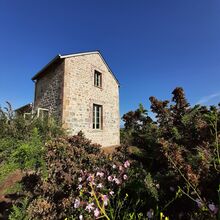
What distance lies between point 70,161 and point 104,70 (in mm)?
10505

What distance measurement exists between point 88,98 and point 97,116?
146cm

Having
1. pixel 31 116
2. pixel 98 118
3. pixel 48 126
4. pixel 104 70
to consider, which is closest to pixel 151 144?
pixel 48 126

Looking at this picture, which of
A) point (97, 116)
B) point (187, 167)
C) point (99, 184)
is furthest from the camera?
point (97, 116)

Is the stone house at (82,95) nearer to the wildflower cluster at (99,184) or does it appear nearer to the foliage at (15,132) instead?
the foliage at (15,132)

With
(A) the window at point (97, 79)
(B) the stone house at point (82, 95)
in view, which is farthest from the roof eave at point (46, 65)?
(A) the window at point (97, 79)

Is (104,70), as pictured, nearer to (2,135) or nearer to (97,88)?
(97,88)

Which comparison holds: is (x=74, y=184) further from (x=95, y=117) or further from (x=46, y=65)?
(x=46, y=65)

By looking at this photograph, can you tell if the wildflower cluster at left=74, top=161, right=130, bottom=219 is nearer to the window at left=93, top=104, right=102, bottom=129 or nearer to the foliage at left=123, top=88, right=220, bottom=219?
the foliage at left=123, top=88, right=220, bottom=219

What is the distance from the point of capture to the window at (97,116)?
1113cm

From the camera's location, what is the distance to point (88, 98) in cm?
1075

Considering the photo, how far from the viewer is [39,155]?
2.76 metres

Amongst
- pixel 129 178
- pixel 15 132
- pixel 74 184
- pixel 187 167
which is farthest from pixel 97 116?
pixel 187 167

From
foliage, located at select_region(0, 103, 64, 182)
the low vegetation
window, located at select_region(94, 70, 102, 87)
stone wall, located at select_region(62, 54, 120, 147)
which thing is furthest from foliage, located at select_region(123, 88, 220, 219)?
window, located at select_region(94, 70, 102, 87)

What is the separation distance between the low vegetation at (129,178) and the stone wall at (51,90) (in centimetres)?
692
